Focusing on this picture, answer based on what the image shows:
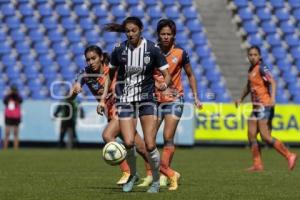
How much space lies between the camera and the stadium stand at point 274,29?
26.6 m

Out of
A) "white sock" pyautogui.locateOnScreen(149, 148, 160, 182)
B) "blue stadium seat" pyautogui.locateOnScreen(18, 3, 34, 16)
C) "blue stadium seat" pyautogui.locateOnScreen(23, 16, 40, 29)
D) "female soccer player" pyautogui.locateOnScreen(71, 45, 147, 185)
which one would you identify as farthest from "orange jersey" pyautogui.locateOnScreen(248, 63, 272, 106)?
"blue stadium seat" pyautogui.locateOnScreen(18, 3, 34, 16)

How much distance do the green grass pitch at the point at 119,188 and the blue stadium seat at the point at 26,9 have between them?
11815 millimetres

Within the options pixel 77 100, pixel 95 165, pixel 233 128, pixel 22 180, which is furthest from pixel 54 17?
pixel 22 180

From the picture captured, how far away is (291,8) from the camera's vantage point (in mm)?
27469

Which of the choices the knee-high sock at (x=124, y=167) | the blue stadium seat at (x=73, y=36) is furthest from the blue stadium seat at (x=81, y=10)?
the knee-high sock at (x=124, y=167)

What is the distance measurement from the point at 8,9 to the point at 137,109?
61.3ft

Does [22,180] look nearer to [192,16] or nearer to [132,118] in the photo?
[132,118]

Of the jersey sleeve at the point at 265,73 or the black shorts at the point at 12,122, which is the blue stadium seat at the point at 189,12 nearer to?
the black shorts at the point at 12,122

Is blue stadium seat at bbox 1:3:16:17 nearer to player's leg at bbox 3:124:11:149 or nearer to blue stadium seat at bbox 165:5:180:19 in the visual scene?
blue stadium seat at bbox 165:5:180:19

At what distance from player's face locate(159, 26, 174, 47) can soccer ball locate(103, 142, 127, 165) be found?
72.9 inches

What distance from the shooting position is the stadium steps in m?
26.2

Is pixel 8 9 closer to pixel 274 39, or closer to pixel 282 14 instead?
pixel 274 39

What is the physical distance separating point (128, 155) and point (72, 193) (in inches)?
45.2

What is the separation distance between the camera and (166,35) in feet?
34.0
